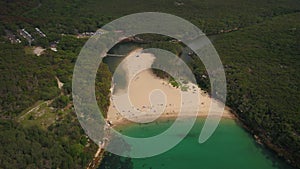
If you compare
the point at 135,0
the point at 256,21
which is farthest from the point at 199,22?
the point at 135,0

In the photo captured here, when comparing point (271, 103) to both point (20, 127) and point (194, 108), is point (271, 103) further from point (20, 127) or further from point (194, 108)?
point (20, 127)

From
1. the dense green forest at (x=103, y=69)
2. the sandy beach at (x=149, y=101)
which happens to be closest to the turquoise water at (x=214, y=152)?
the dense green forest at (x=103, y=69)

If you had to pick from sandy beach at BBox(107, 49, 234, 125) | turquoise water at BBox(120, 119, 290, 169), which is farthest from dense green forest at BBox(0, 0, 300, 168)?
sandy beach at BBox(107, 49, 234, 125)

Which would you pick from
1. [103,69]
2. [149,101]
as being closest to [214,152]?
[149,101]

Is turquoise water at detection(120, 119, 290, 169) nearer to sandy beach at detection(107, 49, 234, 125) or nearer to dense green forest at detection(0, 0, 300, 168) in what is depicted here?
dense green forest at detection(0, 0, 300, 168)

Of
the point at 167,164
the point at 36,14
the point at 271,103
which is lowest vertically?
the point at 167,164

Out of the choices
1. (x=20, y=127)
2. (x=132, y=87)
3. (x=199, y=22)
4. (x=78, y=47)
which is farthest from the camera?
(x=199, y=22)

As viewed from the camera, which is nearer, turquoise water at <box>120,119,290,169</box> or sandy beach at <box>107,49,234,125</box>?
turquoise water at <box>120,119,290,169</box>

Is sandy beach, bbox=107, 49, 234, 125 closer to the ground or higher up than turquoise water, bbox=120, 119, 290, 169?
higher up
